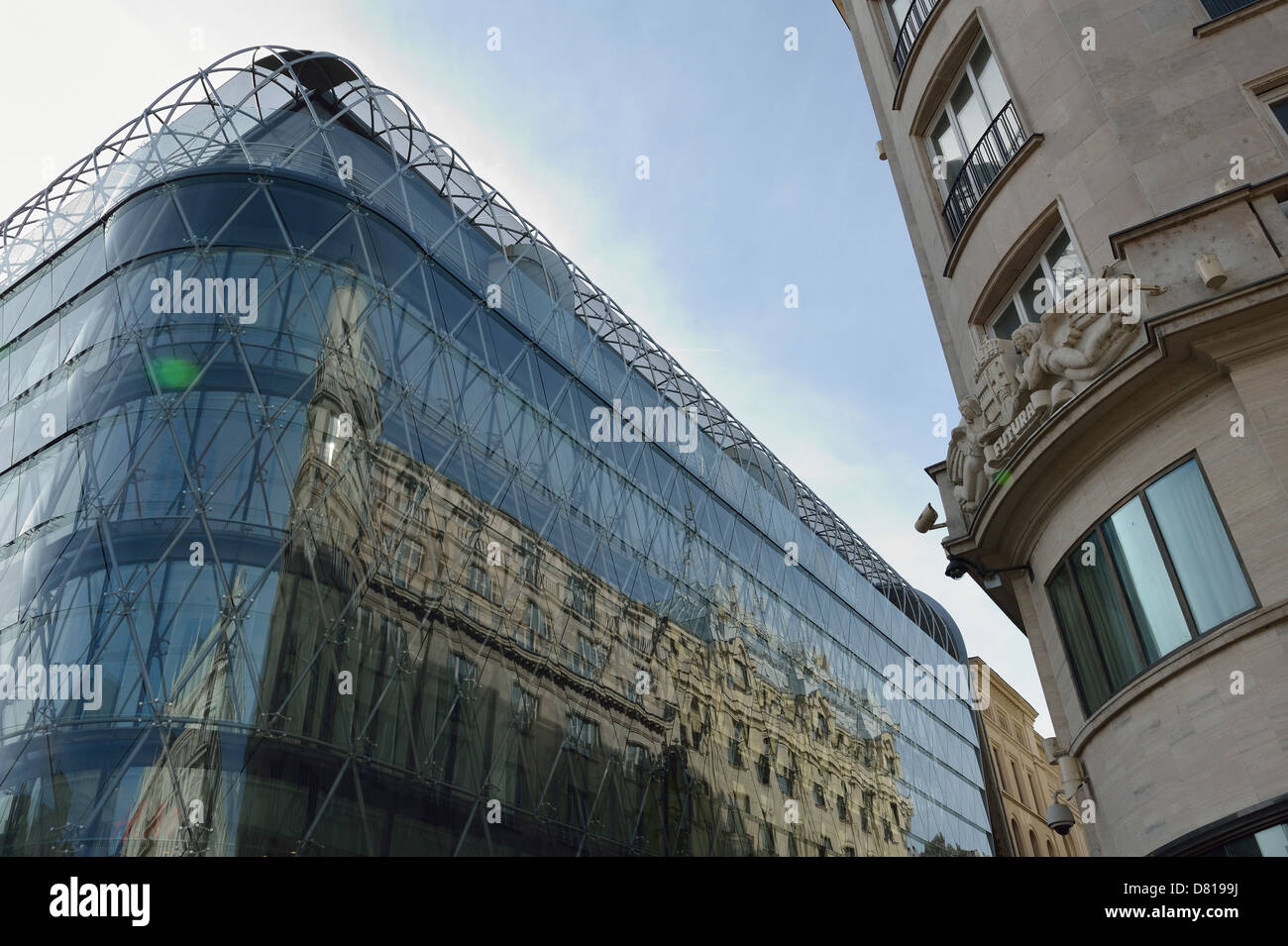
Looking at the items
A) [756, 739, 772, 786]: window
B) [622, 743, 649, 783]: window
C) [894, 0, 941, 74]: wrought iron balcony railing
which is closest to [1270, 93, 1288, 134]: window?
[894, 0, 941, 74]: wrought iron balcony railing

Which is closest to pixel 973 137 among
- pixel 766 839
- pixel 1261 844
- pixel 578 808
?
pixel 1261 844

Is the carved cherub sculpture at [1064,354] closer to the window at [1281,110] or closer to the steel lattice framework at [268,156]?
the window at [1281,110]

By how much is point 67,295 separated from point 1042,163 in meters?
18.5

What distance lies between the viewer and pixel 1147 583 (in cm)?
1039

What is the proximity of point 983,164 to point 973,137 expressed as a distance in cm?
77

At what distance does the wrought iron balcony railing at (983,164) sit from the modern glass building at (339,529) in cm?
1010

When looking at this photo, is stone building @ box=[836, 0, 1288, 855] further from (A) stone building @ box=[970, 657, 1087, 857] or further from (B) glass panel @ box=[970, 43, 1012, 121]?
(A) stone building @ box=[970, 657, 1087, 857]

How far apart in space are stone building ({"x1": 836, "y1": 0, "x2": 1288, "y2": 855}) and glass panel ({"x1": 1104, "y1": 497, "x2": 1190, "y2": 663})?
0.02 m

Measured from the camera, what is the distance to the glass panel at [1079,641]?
11.0m

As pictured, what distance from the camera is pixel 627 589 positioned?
80.8 feet

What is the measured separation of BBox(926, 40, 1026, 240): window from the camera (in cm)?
1362

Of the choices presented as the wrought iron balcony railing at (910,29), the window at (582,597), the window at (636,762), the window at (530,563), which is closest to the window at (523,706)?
the window at (530,563)

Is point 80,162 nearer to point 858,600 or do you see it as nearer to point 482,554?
point 482,554
